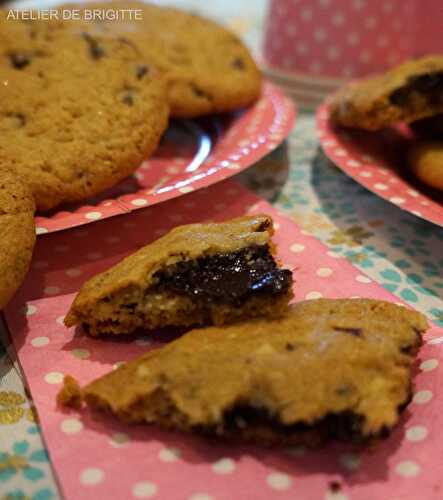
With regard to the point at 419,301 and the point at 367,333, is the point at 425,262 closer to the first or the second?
the point at 419,301

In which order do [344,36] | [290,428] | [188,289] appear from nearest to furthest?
[290,428], [188,289], [344,36]

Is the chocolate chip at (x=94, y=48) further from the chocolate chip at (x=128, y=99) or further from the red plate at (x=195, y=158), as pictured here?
the red plate at (x=195, y=158)

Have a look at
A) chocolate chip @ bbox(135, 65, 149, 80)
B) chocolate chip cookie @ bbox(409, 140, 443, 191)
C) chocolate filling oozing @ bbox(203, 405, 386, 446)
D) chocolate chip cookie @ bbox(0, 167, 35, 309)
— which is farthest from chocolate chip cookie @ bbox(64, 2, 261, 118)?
chocolate filling oozing @ bbox(203, 405, 386, 446)

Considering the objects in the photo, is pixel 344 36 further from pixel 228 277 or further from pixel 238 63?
pixel 228 277

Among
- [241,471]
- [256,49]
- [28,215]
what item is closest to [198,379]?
[241,471]

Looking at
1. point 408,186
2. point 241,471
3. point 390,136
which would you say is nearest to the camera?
point 241,471

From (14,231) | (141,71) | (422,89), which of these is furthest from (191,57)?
(14,231)
